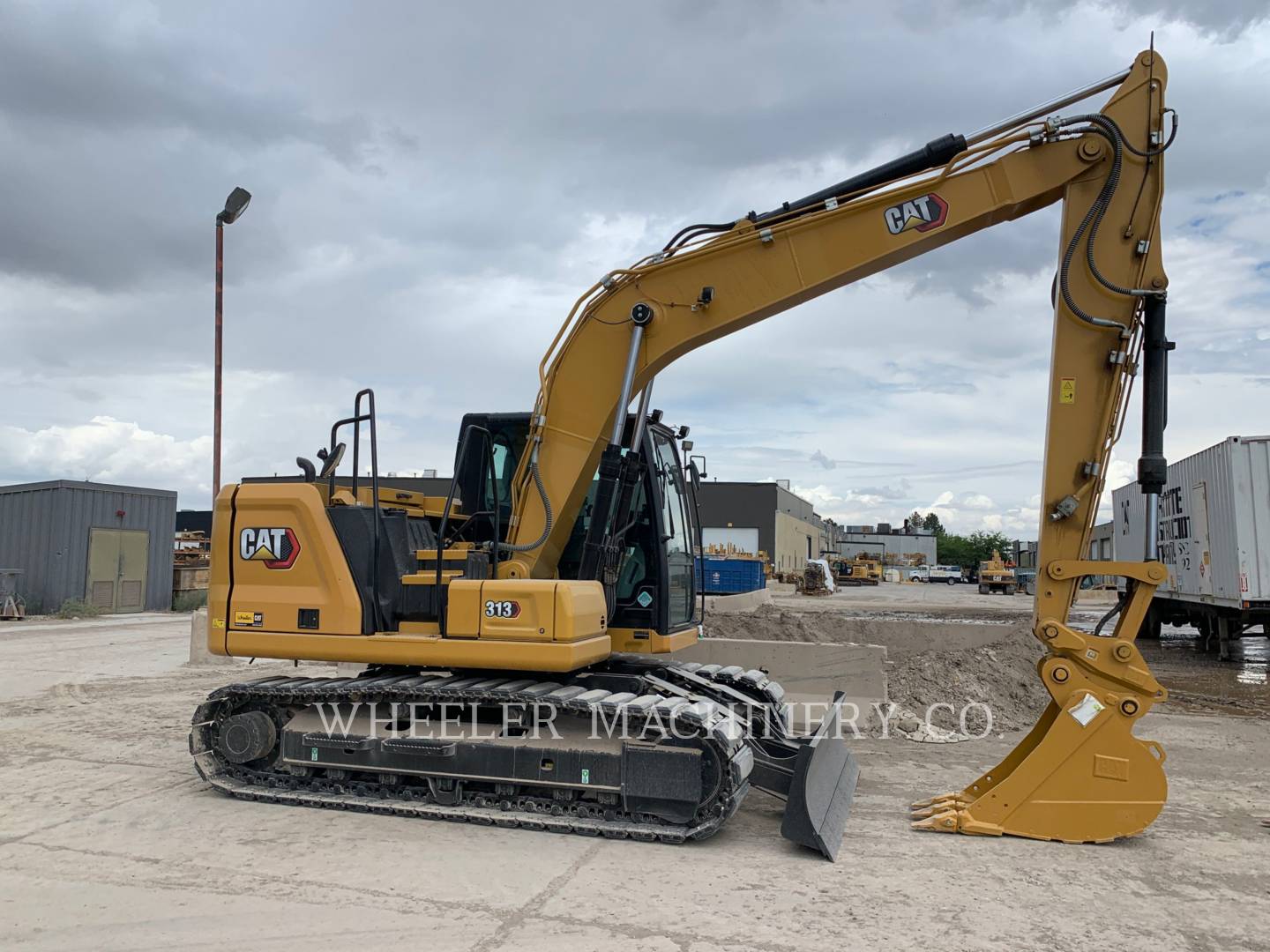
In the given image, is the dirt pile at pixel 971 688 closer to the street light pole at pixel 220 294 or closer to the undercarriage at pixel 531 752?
the undercarriage at pixel 531 752

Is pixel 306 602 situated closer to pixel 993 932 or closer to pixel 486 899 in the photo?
pixel 486 899

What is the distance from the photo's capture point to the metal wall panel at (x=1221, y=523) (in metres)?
13.8

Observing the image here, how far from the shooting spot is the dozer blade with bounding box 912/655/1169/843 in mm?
5359

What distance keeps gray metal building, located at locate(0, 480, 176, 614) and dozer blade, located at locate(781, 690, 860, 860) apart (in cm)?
2224

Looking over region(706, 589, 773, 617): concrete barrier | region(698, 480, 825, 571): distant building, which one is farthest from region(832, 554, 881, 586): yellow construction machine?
region(706, 589, 773, 617): concrete barrier

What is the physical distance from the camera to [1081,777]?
5434mm

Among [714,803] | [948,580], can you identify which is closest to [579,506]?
[714,803]

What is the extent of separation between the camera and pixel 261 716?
6.46m

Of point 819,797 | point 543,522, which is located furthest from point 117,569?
point 819,797

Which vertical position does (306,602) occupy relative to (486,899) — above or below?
above

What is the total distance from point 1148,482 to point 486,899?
4.46 m

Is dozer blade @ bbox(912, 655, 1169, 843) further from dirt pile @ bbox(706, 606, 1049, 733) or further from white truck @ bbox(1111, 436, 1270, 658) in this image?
white truck @ bbox(1111, 436, 1270, 658)

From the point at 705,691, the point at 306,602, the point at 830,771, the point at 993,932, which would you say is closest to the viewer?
the point at 993,932

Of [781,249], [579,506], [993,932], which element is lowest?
[993,932]
